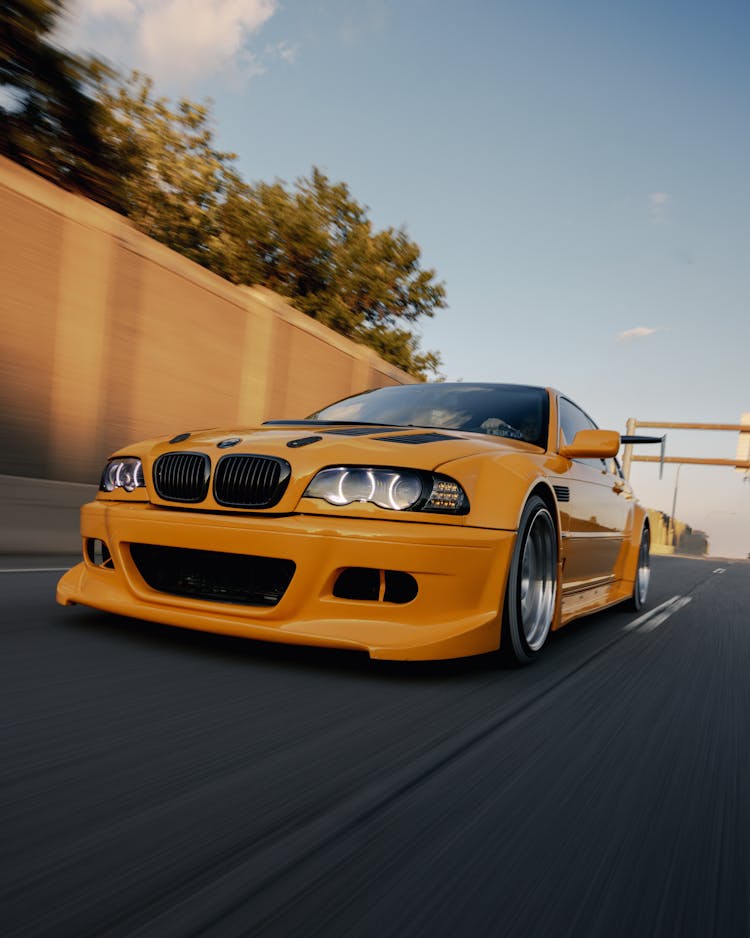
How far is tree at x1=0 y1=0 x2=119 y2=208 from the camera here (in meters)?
11.9

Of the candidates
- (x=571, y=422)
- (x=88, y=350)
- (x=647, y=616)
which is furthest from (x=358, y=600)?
(x=88, y=350)

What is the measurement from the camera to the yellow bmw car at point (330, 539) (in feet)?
11.1

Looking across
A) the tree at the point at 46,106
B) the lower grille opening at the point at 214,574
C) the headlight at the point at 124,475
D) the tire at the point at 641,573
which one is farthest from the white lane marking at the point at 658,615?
the tree at the point at 46,106

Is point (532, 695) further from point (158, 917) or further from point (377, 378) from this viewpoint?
point (377, 378)

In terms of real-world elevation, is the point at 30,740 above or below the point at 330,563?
below

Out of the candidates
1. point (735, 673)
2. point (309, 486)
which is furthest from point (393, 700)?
point (735, 673)

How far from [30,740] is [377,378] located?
16479 millimetres

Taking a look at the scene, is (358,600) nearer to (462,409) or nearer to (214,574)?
(214,574)

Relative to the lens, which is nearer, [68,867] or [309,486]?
[68,867]

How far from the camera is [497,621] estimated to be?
3621 millimetres

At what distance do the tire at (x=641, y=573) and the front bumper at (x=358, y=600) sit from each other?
12.9 feet

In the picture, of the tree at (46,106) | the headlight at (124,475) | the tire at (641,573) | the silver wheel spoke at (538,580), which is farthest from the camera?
the tree at (46,106)

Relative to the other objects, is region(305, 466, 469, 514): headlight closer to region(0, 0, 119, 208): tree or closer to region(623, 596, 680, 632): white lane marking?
region(623, 596, 680, 632): white lane marking

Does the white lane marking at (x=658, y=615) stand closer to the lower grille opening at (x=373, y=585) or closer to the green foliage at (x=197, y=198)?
the lower grille opening at (x=373, y=585)
